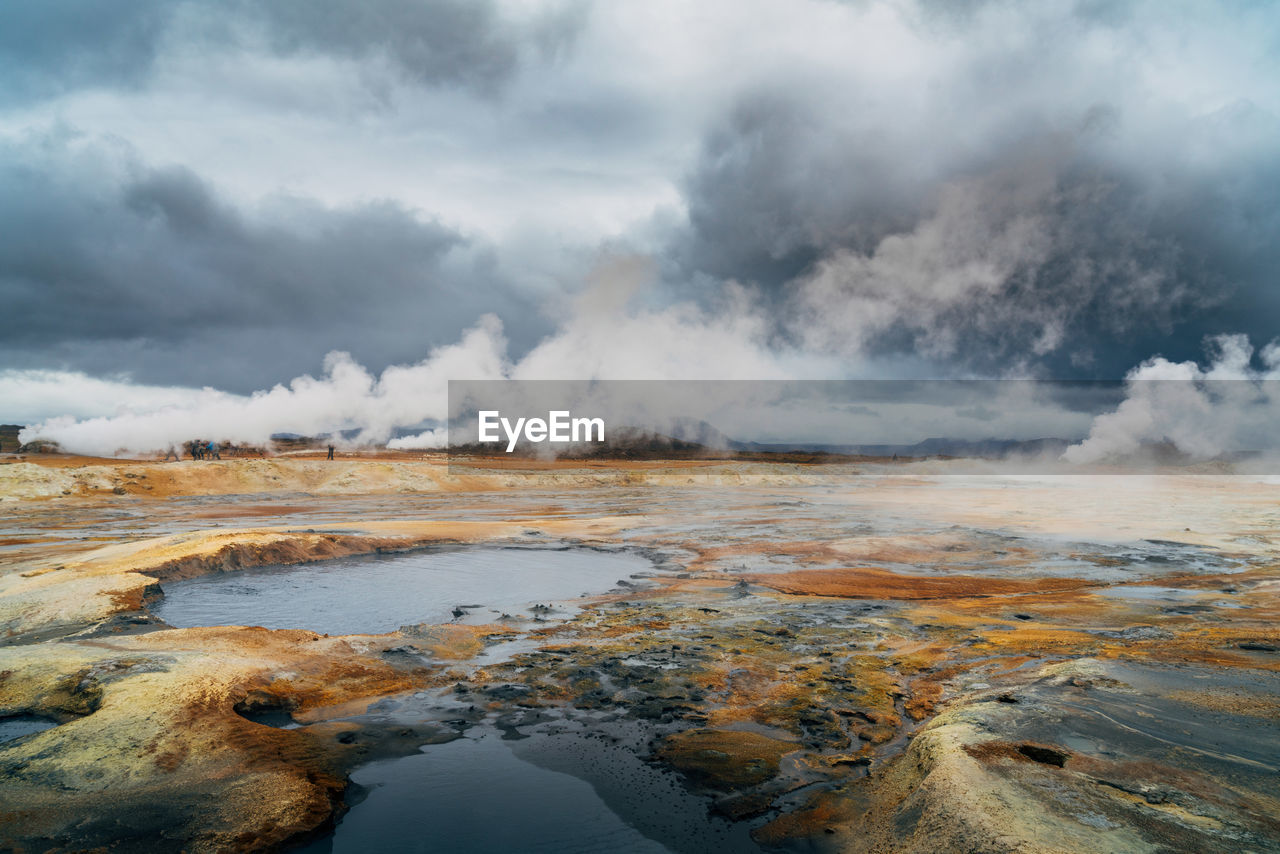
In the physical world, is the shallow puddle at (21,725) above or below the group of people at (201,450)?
below

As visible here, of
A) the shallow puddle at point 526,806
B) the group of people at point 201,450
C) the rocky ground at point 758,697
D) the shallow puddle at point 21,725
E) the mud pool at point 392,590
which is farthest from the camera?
the group of people at point 201,450

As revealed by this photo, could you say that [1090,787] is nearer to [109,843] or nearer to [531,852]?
[531,852]

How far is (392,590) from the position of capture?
15.3 meters

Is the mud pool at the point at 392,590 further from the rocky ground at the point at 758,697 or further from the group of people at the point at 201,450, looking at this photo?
the group of people at the point at 201,450

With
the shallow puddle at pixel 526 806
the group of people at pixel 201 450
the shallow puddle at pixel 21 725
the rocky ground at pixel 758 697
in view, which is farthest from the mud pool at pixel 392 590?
the group of people at pixel 201 450

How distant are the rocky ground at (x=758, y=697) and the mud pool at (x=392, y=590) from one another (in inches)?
37.7

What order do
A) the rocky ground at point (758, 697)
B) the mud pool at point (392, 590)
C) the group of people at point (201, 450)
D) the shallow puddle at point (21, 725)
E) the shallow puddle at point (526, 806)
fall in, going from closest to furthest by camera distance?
the rocky ground at point (758, 697) → the shallow puddle at point (526, 806) → the shallow puddle at point (21, 725) → the mud pool at point (392, 590) → the group of people at point (201, 450)

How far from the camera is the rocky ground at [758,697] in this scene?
4.88 m

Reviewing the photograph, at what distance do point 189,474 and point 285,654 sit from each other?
51.7 meters

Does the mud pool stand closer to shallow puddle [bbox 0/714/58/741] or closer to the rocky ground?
the rocky ground

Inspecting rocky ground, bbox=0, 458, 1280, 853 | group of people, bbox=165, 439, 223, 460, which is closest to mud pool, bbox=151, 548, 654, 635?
rocky ground, bbox=0, 458, 1280, 853

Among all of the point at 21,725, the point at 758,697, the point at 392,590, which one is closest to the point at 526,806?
the point at 758,697

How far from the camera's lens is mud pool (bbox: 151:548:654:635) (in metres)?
12.5

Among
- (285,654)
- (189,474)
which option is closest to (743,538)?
(285,654)
